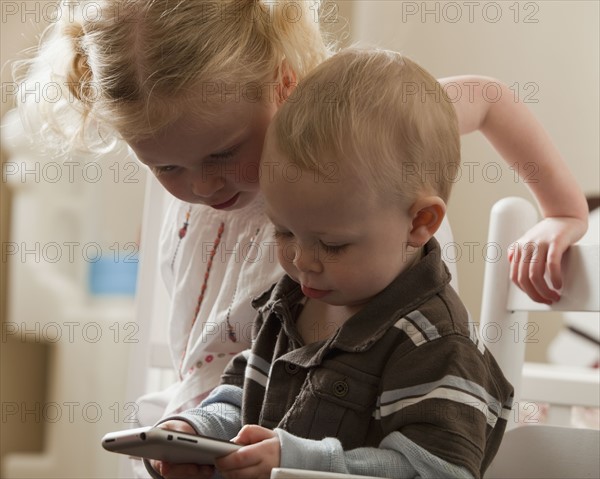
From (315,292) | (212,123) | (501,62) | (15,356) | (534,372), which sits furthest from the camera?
(15,356)

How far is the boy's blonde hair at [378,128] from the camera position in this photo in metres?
0.68

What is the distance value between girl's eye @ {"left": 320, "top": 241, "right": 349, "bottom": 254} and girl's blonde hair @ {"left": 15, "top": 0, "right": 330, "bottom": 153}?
216 mm

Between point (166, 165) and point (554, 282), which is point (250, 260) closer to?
point (166, 165)

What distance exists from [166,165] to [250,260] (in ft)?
0.51

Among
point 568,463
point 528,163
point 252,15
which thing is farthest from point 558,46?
point 568,463

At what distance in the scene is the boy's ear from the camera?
2.27ft

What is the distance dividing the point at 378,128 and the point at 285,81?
267mm

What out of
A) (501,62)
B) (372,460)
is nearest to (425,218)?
(372,460)

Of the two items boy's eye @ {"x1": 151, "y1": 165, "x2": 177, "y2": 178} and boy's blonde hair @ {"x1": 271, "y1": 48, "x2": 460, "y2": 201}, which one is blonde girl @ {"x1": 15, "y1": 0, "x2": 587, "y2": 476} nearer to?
boy's eye @ {"x1": 151, "y1": 165, "x2": 177, "y2": 178}

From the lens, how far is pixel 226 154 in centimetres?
88

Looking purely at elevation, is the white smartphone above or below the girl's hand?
below

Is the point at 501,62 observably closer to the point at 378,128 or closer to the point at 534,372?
the point at 534,372

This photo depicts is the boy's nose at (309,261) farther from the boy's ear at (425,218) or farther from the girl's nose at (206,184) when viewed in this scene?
the girl's nose at (206,184)

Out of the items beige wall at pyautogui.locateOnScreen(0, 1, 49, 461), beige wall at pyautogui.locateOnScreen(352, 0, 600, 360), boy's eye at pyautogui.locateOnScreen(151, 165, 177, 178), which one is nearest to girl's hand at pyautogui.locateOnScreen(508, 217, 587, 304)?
boy's eye at pyautogui.locateOnScreen(151, 165, 177, 178)
